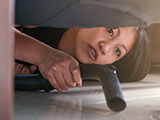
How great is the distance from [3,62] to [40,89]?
782 mm

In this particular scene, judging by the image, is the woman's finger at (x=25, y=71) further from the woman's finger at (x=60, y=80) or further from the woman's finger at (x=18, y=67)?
the woman's finger at (x=60, y=80)

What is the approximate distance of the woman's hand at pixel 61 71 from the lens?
3.05ft

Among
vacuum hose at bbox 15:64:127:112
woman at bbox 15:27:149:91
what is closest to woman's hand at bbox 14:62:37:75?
woman at bbox 15:27:149:91

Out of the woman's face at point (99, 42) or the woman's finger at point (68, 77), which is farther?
the woman's face at point (99, 42)

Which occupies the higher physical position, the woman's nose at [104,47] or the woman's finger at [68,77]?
the woman's nose at [104,47]

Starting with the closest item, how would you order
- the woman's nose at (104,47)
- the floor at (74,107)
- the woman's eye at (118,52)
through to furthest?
the floor at (74,107) < the woman's nose at (104,47) < the woman's eye at (118,52)

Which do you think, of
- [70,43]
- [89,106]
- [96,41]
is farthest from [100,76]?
[70,43]

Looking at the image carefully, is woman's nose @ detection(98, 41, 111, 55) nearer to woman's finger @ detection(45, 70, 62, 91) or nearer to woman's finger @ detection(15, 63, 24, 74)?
woman's finger @ detection(15, 63, 24, 74)

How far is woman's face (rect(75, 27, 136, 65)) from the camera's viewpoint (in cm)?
151

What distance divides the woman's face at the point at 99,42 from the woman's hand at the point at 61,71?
53 cm

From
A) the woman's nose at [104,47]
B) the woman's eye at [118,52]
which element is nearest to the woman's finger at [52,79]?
the woman's nose at [104,47]

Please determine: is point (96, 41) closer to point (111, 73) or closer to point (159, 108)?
point (111, 73)

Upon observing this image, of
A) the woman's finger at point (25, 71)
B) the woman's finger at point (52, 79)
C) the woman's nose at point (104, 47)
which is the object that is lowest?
the woman's finger at point (25, 71)

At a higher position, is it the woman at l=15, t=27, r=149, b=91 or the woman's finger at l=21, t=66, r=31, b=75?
the woman at l=15, t=27, r=149, b=91
